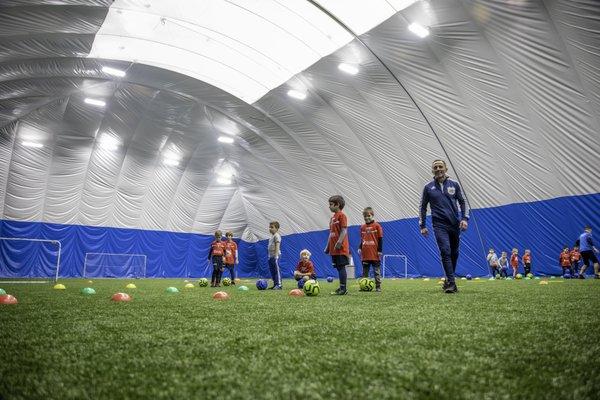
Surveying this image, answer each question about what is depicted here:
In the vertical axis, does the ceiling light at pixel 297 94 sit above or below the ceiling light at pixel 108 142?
above

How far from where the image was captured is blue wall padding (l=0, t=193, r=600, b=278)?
17.7 metres

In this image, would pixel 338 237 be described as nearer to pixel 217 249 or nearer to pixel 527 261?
pixel 217 249

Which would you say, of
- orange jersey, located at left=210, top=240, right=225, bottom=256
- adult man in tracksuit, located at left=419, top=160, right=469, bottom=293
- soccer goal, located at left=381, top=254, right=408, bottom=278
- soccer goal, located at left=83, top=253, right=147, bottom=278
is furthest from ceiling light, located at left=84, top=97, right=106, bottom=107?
adult man in tracksuit, located at left=419, top=160, right=469, bottom=293

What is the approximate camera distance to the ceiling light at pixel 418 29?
14.6 meters

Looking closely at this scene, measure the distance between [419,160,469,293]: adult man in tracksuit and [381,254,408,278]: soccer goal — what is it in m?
17.1

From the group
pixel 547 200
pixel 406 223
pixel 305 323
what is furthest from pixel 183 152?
pixel 305 323

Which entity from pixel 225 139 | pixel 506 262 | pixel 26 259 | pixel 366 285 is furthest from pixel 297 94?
pixel 26 259

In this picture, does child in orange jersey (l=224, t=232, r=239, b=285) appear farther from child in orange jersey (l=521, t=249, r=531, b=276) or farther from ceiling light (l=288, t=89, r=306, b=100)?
child in orange jersey (l=521, t=249, r=531, b=276)

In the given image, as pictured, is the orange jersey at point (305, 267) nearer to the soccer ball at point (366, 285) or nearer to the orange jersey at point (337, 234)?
the soccer ball at point (366, 285)

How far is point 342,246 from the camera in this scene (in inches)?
307

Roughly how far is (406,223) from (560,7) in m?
13.9

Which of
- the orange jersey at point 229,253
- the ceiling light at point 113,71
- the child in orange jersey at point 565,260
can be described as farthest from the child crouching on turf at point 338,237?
the ceiling light at point 113,71

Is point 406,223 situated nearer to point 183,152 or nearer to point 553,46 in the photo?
point 553,46

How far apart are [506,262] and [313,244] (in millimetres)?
15613
